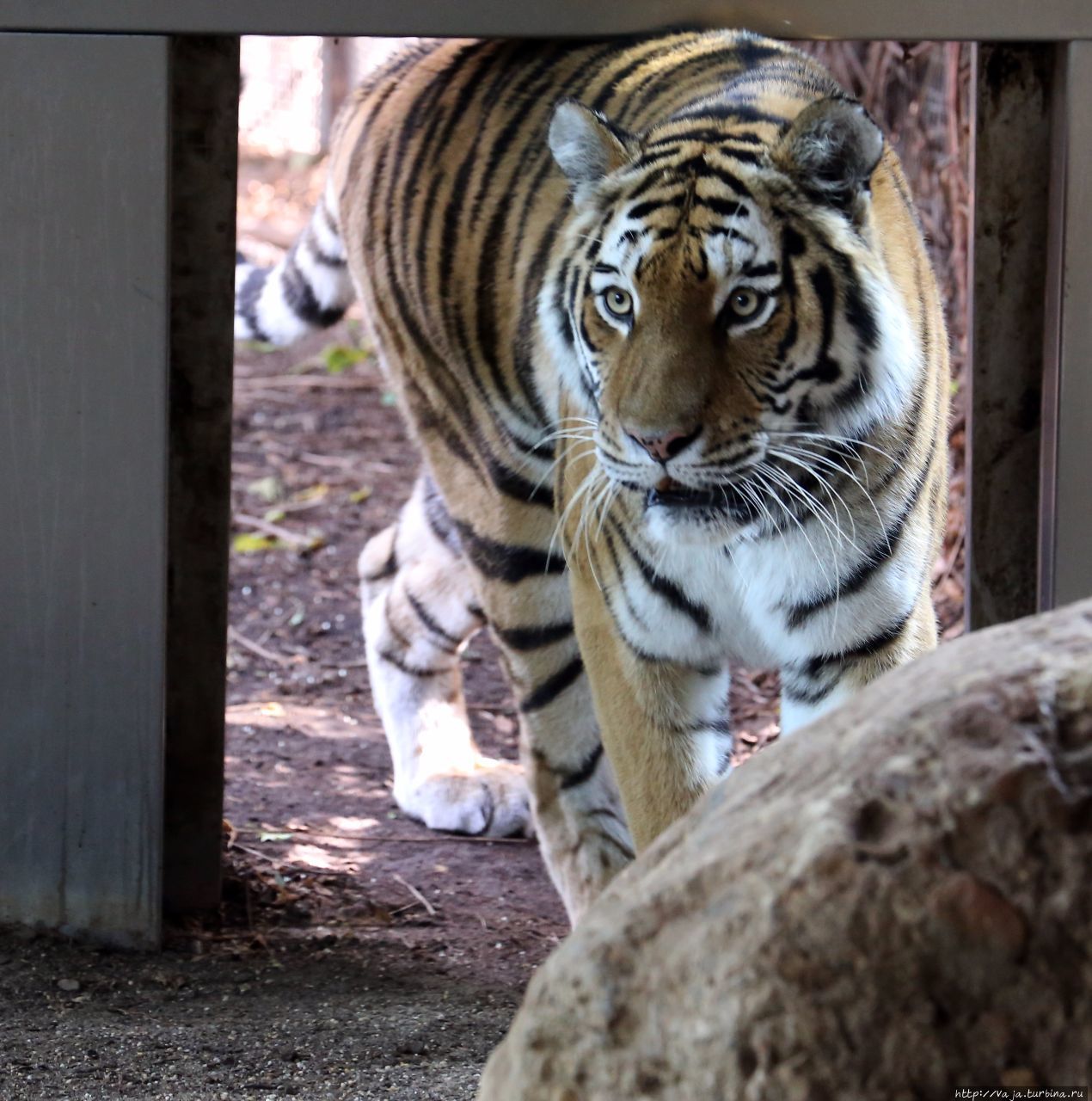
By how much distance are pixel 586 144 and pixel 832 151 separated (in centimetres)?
44

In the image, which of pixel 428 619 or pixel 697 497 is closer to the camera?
pixel 697 497

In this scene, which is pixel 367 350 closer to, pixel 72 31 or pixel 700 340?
pixel 72 31

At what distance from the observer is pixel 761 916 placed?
140cm

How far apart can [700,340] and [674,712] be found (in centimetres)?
76

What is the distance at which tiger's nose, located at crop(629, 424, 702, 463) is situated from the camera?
7.77 feet

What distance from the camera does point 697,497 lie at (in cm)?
246

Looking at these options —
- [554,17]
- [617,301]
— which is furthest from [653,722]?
[554,17]

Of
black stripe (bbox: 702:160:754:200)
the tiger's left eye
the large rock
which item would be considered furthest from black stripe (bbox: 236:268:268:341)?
the large rock

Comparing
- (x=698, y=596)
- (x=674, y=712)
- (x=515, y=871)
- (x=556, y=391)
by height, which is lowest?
(x=515, y=871)

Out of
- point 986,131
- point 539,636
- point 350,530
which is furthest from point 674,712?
point 350,530

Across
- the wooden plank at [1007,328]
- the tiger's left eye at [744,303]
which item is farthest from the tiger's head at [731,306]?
the wooden plank at [1007,328]

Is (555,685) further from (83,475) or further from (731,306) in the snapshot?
(731,306)

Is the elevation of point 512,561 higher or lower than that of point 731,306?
lower

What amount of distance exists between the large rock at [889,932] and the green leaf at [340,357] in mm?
6643
